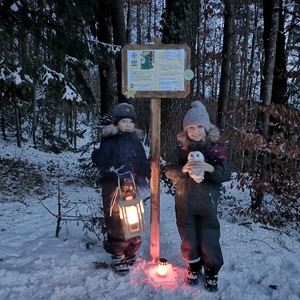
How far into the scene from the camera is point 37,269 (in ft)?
11.1

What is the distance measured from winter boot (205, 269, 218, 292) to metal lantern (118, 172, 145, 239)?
2.82ft

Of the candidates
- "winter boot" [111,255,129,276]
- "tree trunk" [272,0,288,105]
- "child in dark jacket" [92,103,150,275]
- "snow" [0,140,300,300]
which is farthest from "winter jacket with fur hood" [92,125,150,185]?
"tree trunk" [272,0,288,105]

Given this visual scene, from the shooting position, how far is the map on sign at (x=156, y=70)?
10.5ft

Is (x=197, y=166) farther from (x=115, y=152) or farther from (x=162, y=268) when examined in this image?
(x=162, y=268)

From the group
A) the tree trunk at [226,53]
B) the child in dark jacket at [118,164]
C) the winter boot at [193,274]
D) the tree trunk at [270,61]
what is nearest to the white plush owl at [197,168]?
the child in dark jacket at [118,164]

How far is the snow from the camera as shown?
3.00 m

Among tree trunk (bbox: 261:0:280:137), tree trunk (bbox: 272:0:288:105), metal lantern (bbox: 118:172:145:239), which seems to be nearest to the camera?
metal lantern (bbox: 118:172:145:239)

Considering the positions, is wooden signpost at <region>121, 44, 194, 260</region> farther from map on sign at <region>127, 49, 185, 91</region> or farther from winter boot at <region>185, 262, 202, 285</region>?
winter boot at <region>185, 262, 202, 285</region>

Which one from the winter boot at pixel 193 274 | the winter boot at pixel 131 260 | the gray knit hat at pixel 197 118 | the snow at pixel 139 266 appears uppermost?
the gray knit hat at pixel 197 118

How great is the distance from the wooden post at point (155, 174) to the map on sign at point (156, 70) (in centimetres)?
21

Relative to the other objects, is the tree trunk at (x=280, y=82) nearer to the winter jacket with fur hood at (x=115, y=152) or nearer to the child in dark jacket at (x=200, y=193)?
the child in dark jacket at (x=200, y=193)

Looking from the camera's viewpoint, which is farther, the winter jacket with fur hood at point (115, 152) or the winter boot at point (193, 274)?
the winter jacket with fur hood at point (115, 152)

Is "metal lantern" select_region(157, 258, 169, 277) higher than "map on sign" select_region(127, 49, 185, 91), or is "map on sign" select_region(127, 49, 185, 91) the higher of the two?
"map on sign" select_region(127, 49, 185, 91)

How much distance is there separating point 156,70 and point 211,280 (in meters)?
2.34
